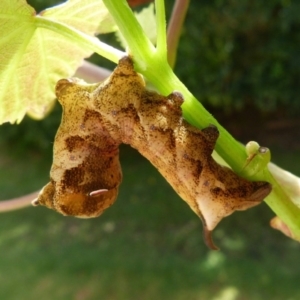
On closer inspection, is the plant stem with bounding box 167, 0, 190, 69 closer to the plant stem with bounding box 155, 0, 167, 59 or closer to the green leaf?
the green leaf

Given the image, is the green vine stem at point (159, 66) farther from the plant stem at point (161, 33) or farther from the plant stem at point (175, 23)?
the plant stem at point (175, 23)

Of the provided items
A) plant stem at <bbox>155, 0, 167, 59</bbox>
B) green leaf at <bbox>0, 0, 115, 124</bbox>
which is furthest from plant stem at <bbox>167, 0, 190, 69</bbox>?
plant stem at <bbox>155, 0, 167, 59</bbox>

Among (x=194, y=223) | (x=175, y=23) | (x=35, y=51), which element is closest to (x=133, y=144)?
(x=35, y=51)

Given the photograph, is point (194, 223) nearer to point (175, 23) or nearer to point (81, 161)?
point (175, 23)

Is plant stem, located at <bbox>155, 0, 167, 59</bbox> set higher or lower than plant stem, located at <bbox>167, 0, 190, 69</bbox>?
higher

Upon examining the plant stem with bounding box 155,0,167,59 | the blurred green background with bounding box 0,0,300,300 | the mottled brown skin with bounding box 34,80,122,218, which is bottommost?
the blurred green background with bounding box 0,0,300,300

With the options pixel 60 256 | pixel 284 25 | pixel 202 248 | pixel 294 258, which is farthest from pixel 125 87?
pixel 284 25
